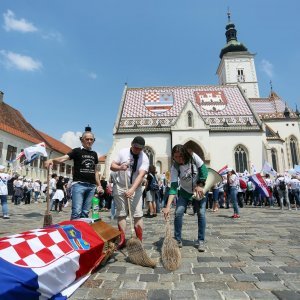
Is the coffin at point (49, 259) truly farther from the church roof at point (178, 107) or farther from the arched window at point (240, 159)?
the arched window at point (240, 159)

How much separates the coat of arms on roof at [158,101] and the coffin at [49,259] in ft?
107

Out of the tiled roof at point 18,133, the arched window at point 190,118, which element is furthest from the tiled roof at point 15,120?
the arched window at point 190,118

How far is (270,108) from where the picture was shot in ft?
157

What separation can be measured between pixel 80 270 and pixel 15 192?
1637cm

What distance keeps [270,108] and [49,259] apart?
167ft

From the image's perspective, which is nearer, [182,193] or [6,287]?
[6,287]

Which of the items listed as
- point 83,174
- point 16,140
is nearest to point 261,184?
point 83,174

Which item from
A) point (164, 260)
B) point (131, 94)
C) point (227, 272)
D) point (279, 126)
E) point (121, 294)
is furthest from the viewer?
point (279, 126)

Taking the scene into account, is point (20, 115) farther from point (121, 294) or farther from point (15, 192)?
point (121, 294)

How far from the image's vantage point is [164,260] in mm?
3773

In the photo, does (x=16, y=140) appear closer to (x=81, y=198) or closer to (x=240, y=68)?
(x=81, y=198)

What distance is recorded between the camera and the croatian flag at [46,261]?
2.20 m

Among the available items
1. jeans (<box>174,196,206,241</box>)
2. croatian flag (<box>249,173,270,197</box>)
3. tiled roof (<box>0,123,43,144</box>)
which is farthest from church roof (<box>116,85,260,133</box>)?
jeans (<box>174,196,206,241</box>)

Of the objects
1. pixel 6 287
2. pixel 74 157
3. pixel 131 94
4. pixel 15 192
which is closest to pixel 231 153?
pixel 131 94
